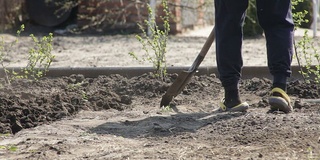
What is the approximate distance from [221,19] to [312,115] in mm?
875

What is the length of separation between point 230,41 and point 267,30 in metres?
0.25

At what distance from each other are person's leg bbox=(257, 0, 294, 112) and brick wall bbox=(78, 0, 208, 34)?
6.21 m

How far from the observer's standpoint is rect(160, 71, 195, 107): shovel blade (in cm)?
559

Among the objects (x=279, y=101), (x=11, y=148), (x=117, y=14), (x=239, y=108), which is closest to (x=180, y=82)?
(x=239, y=108)

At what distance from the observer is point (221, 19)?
5.07 metres

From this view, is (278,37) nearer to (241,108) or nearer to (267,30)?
(267,30)

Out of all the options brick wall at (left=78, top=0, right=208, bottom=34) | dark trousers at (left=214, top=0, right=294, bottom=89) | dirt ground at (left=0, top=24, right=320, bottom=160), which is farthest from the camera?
brick wall at (left=78, top=0, right=208, bottom=34)

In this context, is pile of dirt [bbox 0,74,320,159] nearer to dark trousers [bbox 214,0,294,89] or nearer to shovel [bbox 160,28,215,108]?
shovel [bbox 160,28,215,108]

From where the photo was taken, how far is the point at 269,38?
5.02 m

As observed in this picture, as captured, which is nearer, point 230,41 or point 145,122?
point 145,122

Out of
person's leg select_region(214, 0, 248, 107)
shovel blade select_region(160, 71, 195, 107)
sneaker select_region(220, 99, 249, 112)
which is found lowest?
sneaker select_region(220, 99, 249, 112)

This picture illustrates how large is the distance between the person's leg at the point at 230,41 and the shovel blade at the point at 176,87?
1.75 feet

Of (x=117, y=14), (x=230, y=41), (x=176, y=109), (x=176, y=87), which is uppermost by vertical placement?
(x=230, y=41)

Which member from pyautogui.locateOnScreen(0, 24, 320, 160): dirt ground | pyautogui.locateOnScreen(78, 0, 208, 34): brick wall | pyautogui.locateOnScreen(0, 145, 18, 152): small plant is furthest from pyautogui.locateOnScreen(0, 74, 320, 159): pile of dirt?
pyautogui.locateOnScreen(78, 0, 208, 34): brick wall
